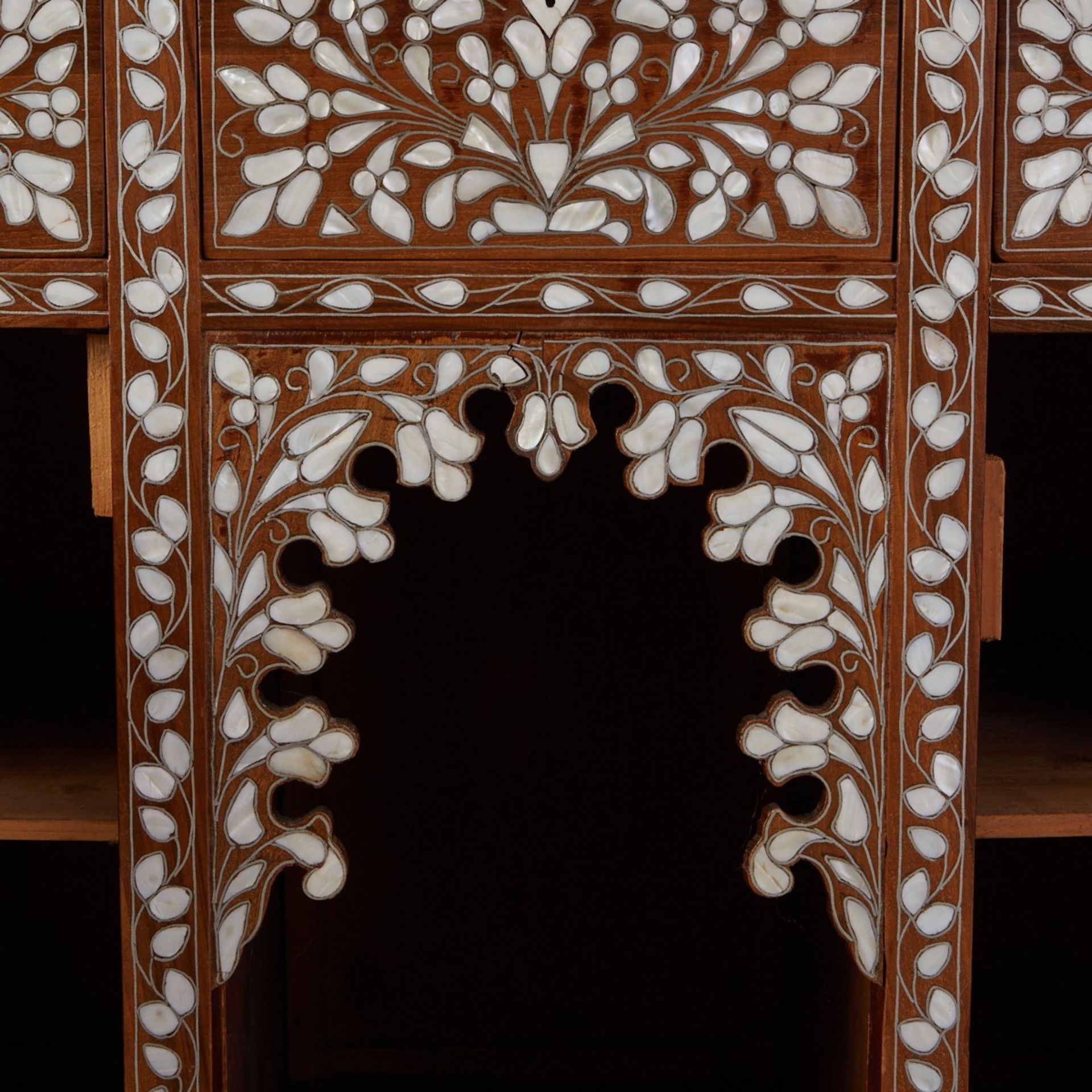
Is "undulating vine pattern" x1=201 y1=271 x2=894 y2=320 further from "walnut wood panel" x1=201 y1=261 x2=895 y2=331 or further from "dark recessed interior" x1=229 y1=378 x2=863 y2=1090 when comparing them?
"dark recessed interior" x1=229 y1=378 x2=863 y2=1090

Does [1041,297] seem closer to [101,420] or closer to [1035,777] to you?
[1035,777]

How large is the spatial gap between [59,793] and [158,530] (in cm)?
30

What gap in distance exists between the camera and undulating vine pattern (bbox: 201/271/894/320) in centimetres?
89

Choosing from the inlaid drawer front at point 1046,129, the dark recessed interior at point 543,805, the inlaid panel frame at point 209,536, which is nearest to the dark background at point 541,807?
the dark recessed interior at point 543,805

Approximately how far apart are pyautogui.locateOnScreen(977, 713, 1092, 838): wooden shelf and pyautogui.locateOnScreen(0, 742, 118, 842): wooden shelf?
2.48 ft

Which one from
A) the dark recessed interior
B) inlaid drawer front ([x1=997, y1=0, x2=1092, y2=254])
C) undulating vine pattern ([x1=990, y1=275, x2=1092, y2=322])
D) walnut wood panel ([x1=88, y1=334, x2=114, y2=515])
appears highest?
inlaid drawer front ([x1=997, y1=0, x2=1092, y2=254])

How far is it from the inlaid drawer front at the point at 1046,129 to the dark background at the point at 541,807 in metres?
0.59

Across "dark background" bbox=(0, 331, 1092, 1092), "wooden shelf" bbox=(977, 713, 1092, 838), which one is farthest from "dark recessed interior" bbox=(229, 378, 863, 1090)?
"wooden shelf" bbox=(977, 713, 1092, 838)

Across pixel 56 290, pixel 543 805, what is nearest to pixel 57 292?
pixel 56 290

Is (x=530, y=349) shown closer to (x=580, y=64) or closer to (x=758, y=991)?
(x=580, y=64)

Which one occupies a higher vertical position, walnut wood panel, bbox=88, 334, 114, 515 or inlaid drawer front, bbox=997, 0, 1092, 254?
inlaid drawer front, bbox=997, 0, 1092, 254

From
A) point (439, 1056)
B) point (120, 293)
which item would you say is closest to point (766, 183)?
point (120, 293)

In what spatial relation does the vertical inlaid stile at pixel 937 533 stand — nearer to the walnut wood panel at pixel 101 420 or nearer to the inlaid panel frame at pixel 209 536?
the inlaid panel frame at pixel 209 536

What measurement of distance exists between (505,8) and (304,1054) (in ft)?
4.21
